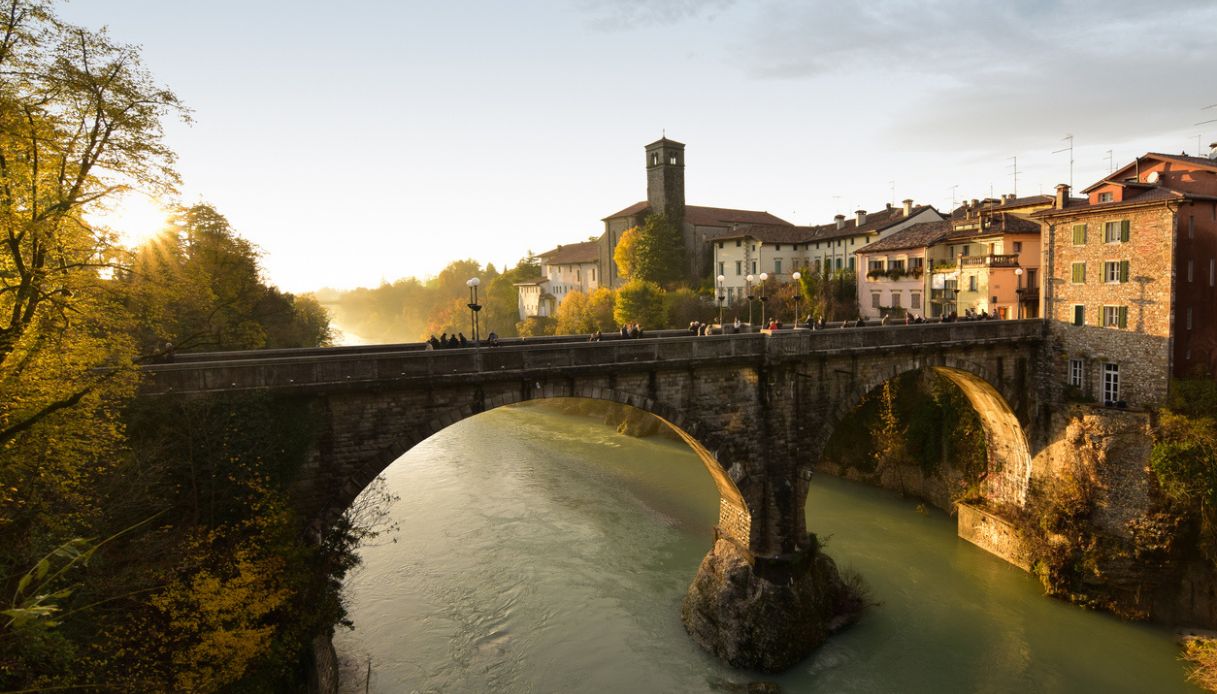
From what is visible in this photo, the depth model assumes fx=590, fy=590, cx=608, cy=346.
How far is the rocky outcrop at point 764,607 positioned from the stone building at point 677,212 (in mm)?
42913

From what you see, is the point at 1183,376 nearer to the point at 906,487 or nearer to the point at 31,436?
the point at 906,487

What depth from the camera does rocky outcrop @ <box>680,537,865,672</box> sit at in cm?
1759

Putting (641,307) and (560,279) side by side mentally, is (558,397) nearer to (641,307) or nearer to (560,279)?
(641,307)

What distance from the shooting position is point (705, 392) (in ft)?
59.1

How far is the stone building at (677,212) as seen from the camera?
6022 cm

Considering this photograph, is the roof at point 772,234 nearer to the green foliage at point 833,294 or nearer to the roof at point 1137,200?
the green foliage at point 833,294

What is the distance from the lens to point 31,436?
9.57 metres

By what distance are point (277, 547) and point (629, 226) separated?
2160 inches

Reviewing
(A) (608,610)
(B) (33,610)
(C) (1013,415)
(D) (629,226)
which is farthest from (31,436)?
(D) (629,226)

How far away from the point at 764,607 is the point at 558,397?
9392 mm

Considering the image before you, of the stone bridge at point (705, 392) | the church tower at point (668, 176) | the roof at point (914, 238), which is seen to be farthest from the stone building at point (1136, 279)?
the church tower at point (668, 176)

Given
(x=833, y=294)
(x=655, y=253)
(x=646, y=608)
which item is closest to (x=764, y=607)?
(x=646, y=608)

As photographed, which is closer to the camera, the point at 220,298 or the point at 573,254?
the point at 220,298

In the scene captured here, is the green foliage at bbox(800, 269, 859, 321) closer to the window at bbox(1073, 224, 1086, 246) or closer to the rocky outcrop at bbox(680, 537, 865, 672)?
the window at bbox(1073, 224, 1086, 246)
